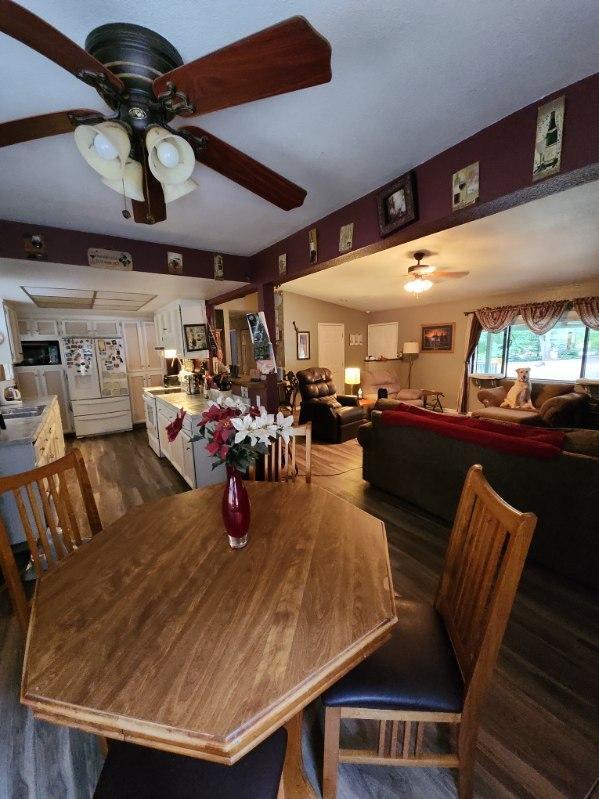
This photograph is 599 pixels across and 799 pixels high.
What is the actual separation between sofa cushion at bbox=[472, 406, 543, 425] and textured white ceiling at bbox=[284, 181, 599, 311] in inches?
78.4

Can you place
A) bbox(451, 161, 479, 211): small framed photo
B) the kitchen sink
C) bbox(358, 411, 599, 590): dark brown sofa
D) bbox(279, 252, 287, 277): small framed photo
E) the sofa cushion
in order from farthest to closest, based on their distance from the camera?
the sofa cushion < the kitchen sink < bbox(279, 252, 287, 277): small framed photo < bbox(358, 411, 599, 590): dark brown sofa < bbox(451, 161, 479, 211): small framed photo

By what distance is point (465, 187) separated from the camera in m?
1.44

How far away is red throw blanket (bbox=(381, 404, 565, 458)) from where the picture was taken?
196cm

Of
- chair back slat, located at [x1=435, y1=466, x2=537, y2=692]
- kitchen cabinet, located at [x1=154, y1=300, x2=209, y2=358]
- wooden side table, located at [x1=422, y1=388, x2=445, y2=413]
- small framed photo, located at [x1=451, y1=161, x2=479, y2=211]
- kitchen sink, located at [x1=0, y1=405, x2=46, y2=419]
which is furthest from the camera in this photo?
wooden side table, located at [x1=422, y1=388, x2=445, y2=413]

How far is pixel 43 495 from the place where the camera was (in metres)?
1.24

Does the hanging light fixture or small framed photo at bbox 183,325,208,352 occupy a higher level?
the hanging light fixture

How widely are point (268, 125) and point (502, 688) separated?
2564mm

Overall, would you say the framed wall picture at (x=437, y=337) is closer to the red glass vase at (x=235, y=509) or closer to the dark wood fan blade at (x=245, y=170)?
the dark wood fan blade at (x=245, y=170)

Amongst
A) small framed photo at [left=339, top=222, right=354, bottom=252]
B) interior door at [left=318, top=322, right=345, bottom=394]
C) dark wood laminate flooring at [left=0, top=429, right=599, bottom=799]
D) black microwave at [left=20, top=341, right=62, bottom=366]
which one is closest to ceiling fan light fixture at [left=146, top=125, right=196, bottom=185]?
small framed photo at [left=339, top=222, right=354, bottom=252]

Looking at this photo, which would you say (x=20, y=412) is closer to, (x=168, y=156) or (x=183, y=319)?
(x=183, y=319)

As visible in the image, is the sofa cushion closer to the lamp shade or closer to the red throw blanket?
the red throw blanket

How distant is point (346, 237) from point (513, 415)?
3913 mm

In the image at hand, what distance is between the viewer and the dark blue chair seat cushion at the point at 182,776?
0.68m

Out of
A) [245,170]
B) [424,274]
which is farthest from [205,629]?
[424,274]
